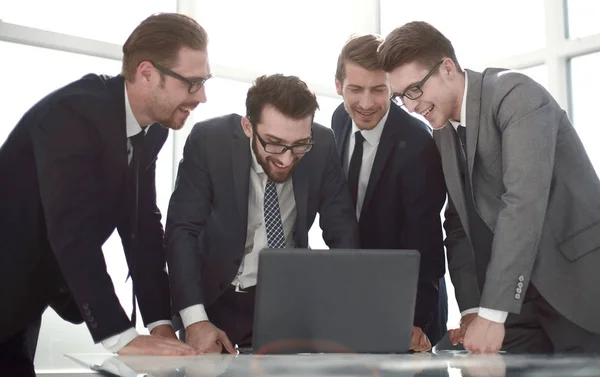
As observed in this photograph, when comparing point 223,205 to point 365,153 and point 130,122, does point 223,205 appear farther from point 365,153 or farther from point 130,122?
point 365,153

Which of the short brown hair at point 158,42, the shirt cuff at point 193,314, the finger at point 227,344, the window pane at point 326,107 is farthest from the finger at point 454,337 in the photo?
the window pane at point 326,107

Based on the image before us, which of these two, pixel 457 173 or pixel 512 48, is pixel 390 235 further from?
pixel 512 48

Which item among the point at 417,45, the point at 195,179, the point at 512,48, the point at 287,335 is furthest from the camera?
the point at 512,48

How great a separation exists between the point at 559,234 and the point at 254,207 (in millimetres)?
1076

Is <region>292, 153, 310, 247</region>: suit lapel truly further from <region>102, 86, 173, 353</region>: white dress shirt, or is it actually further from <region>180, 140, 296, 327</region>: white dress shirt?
<region>102, 86, 173, 353</region>: white dress shirt

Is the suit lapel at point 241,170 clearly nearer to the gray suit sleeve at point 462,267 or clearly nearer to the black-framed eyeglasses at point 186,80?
the black-framed eyeglasses at point 186,80

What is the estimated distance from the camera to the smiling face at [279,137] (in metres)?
2.43

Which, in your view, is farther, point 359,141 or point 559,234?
point 359,141

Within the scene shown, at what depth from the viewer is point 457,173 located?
7.42 ft

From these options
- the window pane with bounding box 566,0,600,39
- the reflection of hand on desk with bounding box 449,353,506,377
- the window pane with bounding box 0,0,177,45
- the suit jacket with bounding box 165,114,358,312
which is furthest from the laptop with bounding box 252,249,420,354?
the window pane with bounding box 566,0,600,39

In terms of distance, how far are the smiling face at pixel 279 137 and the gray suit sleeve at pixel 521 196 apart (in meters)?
0.73

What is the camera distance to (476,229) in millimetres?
2254

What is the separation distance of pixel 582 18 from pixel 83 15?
3.24 meters

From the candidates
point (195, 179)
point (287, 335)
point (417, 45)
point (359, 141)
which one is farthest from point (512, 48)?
point (287, 335)
